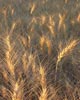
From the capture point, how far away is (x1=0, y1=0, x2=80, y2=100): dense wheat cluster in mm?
1470

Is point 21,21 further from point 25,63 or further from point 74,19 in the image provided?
point 25,63

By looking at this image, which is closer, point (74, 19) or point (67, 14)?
point (74, 19)

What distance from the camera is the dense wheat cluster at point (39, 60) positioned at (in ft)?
4.82

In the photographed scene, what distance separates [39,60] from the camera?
1769 millimetres

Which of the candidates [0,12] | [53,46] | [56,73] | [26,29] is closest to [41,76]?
[56,73]

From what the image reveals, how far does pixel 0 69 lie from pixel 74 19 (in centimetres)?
124

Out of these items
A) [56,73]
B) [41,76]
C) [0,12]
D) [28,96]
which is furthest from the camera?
[0,12]

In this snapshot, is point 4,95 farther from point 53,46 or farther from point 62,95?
point 53,46

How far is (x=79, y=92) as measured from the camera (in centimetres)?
146

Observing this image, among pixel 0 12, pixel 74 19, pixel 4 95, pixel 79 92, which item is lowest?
pixel 79 92

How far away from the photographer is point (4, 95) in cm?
146

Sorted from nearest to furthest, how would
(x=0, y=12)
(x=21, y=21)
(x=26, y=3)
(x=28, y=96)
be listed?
1. (x=28, y=96)
2. (x=21, y=21)
3. (x=0, y=12)
4. (x=26, y=3)

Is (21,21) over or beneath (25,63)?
over

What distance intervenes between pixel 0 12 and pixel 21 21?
49 cm
